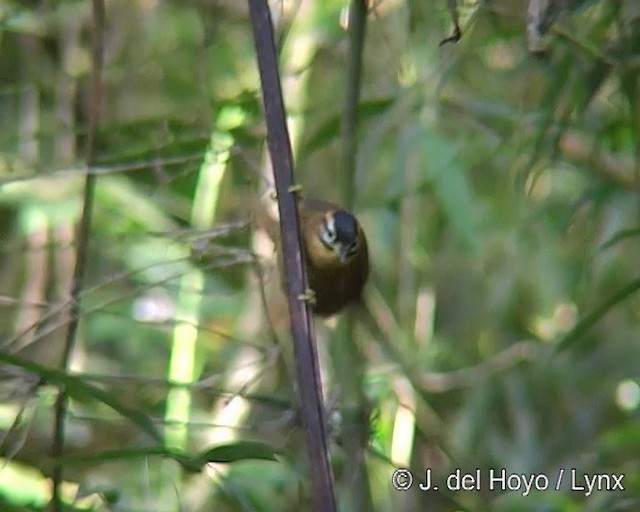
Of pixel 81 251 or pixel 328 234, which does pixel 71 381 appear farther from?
pixel 328 234

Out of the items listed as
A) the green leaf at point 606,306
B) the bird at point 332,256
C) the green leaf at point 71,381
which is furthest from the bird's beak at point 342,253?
the green leaf at point 71,381

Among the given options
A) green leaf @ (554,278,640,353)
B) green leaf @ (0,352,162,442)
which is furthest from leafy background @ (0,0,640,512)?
green leaf @ (0,352,162,442)

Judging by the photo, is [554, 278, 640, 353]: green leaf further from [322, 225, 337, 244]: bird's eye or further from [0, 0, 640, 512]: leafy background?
[322, 225, 337, 244]: bird's eye

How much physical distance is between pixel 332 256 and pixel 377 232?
65 cm

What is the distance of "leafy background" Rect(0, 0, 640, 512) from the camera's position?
1125 mm

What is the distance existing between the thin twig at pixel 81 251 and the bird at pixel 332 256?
173 millimetres

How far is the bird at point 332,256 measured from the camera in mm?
1028

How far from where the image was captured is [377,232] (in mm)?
1734

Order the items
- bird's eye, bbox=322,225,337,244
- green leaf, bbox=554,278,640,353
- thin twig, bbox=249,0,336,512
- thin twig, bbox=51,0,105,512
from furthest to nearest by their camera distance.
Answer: bird's eye, bbox=322,225,337,244 → green leaf, bbox=554,278,640,353 → thin twig, bbox=51,0,105,512 → thin twig, bbox=249,0,336,512

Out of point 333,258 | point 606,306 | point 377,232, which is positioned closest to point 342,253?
point 333,258

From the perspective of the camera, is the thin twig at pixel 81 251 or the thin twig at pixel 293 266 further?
the thin twig at pixel 81 251

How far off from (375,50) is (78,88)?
44 cm

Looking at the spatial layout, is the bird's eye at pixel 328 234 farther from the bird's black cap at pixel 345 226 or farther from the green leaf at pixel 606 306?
the green leaf at pixel 606 306

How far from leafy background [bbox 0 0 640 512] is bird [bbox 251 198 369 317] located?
0.05 metres
